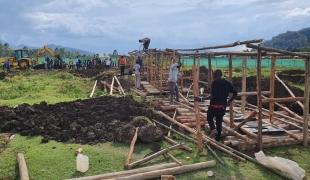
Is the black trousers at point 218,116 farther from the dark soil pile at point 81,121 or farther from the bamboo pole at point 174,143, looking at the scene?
the dark soil pile at point 81,121

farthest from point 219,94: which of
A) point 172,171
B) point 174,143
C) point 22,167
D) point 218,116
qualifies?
point 22,167

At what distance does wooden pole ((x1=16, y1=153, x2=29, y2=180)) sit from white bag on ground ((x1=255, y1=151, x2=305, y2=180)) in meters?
4.83

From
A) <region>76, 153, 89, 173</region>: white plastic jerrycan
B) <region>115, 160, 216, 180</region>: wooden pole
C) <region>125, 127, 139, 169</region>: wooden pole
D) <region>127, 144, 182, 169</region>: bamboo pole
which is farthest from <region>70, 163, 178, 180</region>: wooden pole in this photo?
<region>76, 153, 89, 173</region>: white plastic jerrycan

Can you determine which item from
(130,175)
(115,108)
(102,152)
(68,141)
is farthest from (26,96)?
(130,175)

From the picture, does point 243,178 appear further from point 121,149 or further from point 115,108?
point 115,108

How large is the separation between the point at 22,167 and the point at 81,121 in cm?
400

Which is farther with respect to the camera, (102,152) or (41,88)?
(41,88)

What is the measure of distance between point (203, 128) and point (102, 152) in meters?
3.64

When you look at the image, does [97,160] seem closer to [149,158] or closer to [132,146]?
[132,146]

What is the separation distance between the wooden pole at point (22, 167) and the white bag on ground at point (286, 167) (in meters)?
4.83

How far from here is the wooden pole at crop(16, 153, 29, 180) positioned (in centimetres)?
774

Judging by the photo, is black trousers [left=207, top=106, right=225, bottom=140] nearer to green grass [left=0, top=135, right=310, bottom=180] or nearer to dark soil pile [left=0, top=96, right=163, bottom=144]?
green grass [left=0, top=135, right=310, bottom=180]

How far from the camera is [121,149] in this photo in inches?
382

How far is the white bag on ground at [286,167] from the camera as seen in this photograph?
7970 mm
